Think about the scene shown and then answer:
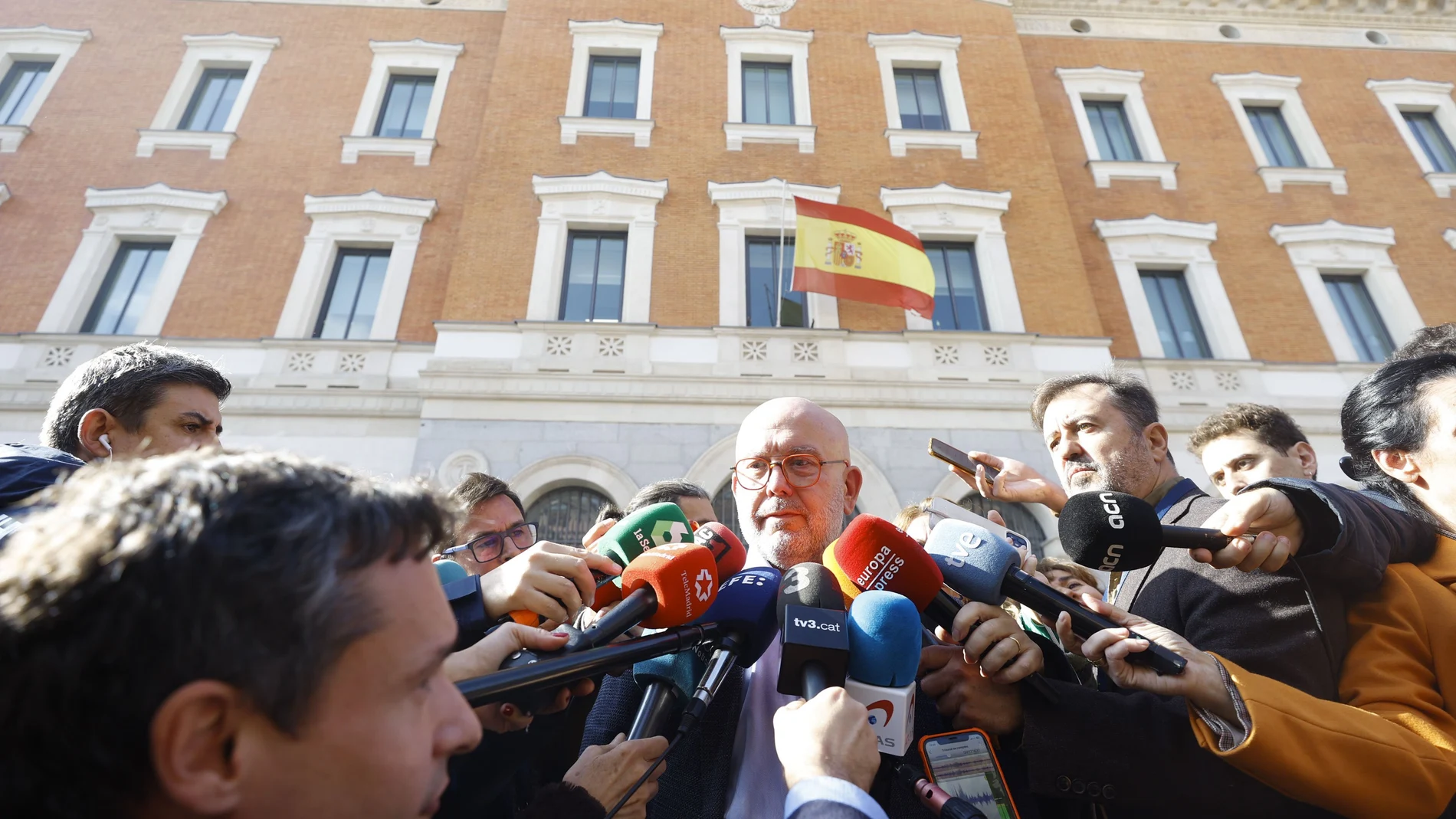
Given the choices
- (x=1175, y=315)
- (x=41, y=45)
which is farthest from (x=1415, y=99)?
(x=41, y=45)

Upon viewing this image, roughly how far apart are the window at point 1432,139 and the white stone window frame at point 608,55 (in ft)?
43.2

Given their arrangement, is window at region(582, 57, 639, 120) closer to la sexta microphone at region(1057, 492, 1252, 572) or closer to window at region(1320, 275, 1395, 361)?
la sexta microphone at region(1057, 492, 1252, 572)

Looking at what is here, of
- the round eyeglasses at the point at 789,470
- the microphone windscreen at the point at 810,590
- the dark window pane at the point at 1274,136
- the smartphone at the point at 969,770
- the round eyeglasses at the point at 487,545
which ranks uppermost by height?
the dark window pane at the point at 1274,136

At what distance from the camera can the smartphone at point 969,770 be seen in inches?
59.5

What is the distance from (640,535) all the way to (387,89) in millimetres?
12537

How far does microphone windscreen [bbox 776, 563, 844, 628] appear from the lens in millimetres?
1534

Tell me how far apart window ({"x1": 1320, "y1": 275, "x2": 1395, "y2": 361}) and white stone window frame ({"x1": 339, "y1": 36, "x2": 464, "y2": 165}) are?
14292mm

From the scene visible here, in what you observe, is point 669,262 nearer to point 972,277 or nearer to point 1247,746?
point 972,277

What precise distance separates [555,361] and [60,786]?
8217mm

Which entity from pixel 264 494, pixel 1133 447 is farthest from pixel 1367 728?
pixel 264 494

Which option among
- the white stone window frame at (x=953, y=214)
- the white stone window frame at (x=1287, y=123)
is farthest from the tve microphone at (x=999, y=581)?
the white stone window frame at (x=1287, y=123)

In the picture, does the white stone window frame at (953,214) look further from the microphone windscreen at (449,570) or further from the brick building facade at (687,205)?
the microphone windscreen at (449,570)

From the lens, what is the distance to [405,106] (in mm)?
11797

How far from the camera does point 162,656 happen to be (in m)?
0.85
